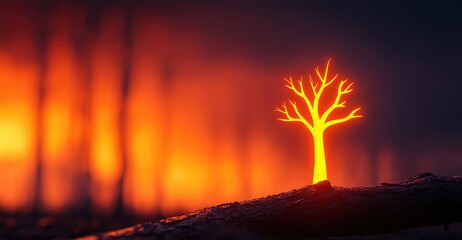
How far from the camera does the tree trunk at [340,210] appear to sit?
4180 mm

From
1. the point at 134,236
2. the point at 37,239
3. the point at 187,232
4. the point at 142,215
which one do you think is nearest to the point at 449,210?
the point at 187,232

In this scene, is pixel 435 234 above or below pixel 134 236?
below

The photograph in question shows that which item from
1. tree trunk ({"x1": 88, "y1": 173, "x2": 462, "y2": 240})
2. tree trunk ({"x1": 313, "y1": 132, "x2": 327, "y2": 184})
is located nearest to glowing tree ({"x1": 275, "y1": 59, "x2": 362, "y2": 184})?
tree trunk ({"x1": 313, "y1": 132, "x2": 327, "y2": 184})

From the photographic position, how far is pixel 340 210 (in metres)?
4.20

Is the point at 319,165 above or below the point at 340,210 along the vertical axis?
above

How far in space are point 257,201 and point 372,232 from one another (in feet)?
4.26

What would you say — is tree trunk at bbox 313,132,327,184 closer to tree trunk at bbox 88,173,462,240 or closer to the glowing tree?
the glowing tree

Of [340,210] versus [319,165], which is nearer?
[340,210]

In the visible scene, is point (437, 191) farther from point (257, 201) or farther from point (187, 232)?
point (187, 232)

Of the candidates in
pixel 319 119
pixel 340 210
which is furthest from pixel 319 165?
pixel 340 210

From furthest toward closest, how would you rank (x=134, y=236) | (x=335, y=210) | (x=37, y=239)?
(x=37, y=239)
(x=335, y=210)
(x=134, y=236)

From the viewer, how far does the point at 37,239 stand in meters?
5.35

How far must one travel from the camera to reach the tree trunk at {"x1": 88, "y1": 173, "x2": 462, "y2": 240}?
13.7 feet

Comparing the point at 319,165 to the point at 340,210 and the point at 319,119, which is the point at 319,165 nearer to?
the point at 319,119
